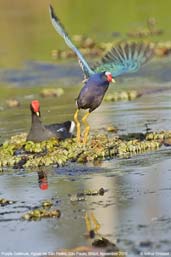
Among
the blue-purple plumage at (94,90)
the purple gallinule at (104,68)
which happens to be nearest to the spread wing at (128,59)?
the purple gallinule at (104,68)

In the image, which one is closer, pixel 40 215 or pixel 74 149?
pixel 40 215

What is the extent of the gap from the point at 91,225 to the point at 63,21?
23186 millimetres

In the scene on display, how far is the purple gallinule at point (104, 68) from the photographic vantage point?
43.7 feet

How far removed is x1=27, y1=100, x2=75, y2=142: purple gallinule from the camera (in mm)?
13641

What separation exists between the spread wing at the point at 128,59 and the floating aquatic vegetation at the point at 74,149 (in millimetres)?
965

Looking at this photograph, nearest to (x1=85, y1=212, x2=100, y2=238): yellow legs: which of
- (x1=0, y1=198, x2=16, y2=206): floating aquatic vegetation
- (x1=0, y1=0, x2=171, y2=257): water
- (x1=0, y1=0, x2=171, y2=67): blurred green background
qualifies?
(x1=0, y1=0, x2=171, y2=257): water

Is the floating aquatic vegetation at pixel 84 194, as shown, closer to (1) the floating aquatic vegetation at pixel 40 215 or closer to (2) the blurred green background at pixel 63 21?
(1) the floating aquatic vegetation at pixel 40 215

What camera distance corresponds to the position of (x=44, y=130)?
13.7 meters

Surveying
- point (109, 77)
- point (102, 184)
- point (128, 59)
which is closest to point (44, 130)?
point (109, 77)

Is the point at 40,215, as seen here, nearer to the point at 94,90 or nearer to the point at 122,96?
the point at 94,90

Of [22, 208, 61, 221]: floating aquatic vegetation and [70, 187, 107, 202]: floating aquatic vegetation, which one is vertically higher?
[70, 187, 107, 202]: floating aquatic vegetation

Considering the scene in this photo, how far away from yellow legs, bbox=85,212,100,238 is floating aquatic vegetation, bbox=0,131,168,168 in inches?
110

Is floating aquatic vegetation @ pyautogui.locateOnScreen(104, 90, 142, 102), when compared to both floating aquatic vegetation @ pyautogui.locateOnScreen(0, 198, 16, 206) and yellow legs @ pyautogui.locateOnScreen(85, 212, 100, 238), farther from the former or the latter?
yellow legs @ pyautogui.locateOnScreen(85, 212, 100, 238)

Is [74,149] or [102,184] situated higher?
[74,149]
